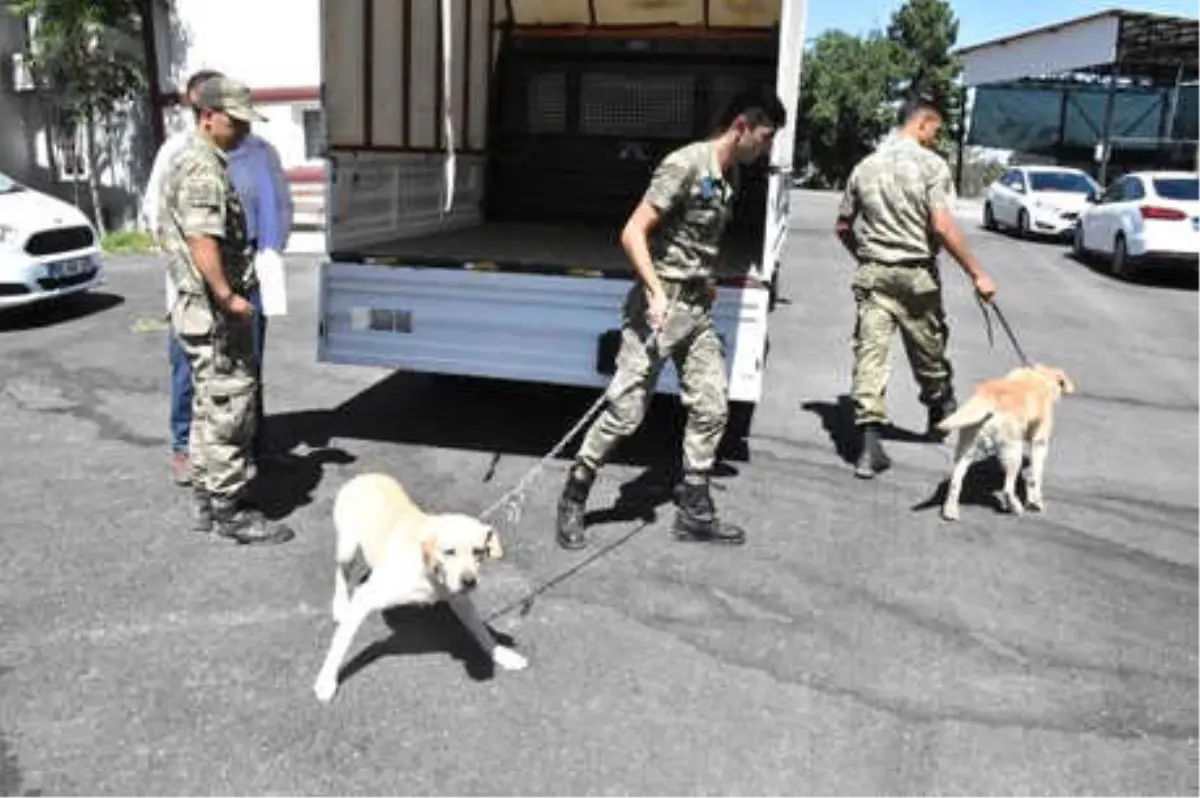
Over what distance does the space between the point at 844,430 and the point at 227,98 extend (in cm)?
409

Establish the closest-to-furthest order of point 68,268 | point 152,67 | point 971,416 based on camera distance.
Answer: point 971,416 → point 68,268 → point 152,67

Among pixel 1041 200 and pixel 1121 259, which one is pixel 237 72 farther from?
pixel 1041 200

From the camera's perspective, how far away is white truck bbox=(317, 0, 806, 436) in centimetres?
538

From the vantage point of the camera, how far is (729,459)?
6.07m

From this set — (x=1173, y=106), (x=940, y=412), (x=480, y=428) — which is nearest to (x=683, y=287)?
(x=480, y=428)

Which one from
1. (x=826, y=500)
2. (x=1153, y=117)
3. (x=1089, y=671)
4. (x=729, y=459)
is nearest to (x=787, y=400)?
(x=729, y=459)

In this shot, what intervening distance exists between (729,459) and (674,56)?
11.6 feet

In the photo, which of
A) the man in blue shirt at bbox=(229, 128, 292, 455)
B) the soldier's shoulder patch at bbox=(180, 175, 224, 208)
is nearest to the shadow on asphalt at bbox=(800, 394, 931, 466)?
the man in blue shirt at bbox=(229, 128, 292, 455)

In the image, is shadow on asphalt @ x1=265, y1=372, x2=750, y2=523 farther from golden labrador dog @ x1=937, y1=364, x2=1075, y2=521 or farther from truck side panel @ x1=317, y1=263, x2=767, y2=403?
golden labrador dog @ x1=937, y1=364, x2=1075, y2=521

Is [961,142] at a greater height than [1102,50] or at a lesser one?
lesser

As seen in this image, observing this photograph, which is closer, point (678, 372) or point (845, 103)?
point (678, 372)

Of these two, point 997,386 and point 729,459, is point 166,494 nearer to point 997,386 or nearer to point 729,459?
point 729,459

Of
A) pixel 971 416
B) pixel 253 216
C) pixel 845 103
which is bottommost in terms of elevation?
pixel 971 416

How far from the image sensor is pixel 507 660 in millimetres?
3625
